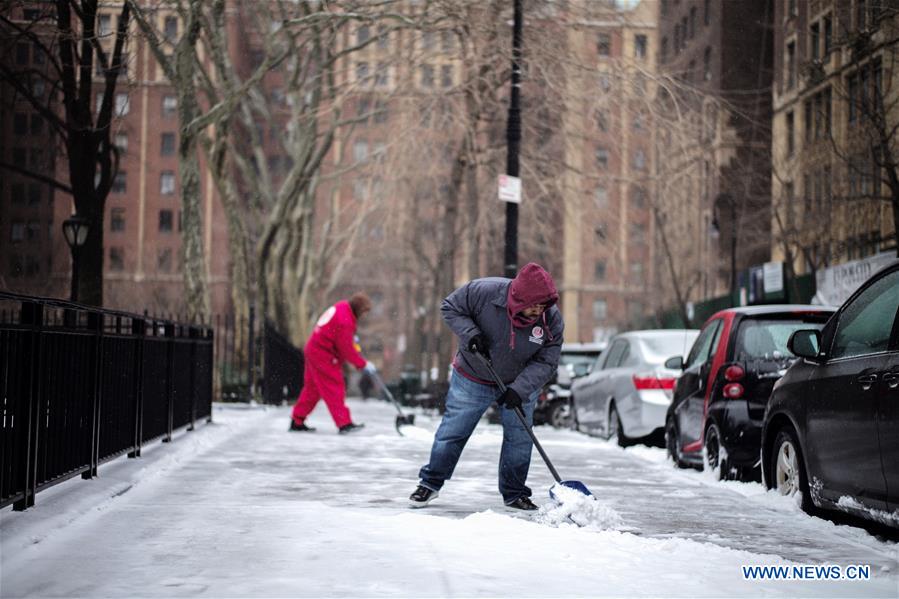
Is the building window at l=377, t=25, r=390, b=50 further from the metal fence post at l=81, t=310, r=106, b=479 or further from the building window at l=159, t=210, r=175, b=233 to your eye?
the building window at l=159, t=210, r=175, b=233

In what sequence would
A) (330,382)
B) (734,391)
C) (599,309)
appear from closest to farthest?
(734,391), (330,382), (599,309)

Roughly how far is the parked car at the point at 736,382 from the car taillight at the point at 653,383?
100 inches

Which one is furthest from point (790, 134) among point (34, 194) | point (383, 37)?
point (34, 194)

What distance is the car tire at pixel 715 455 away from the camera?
11.4 m

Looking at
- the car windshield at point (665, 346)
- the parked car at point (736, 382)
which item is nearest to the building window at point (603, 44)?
the car windshield at point (665, 346)

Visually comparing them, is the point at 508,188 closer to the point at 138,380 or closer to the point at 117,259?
the point at 138,380

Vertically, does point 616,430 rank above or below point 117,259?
below

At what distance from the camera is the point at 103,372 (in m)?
10.0

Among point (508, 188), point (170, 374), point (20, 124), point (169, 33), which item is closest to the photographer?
point (170, 374)

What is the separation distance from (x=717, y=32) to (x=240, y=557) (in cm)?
2230

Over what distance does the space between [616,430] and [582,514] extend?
8905 millimetres

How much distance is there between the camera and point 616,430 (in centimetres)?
1688

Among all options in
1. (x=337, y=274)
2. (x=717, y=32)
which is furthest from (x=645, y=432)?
(x=337, y=274)

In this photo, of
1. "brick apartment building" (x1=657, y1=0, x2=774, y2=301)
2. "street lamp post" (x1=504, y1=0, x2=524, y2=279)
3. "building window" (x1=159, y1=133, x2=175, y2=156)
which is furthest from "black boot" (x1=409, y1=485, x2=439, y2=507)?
"building window" (x1=159, y1=133, x2=175, y2=156)
